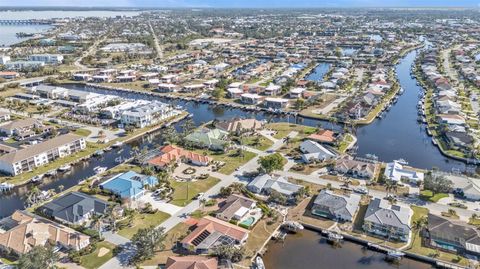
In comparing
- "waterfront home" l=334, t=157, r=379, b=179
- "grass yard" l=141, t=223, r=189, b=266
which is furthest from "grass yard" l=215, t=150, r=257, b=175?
"grass yard" l=141, t=223, r=189, b=266

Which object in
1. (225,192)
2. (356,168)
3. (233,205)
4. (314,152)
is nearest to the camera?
(233,205)

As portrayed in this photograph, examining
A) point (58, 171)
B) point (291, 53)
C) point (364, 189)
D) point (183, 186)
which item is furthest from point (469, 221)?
point (291, 53)

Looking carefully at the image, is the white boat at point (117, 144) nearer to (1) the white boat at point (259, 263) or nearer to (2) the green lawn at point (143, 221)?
(2) the green lawn at point (143, 221)

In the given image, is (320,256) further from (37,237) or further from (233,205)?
(37,237)

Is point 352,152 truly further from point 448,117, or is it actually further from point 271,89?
point 271,89

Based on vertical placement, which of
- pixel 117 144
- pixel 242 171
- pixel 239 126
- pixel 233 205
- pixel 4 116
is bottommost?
pixel 117 144

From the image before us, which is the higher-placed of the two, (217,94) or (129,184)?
(217,94)

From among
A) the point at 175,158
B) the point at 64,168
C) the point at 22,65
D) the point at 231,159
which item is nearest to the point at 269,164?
the point at 231,159

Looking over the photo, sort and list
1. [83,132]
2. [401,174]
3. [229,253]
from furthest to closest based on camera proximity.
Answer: [83,132] < [401,174] < [229,253]
